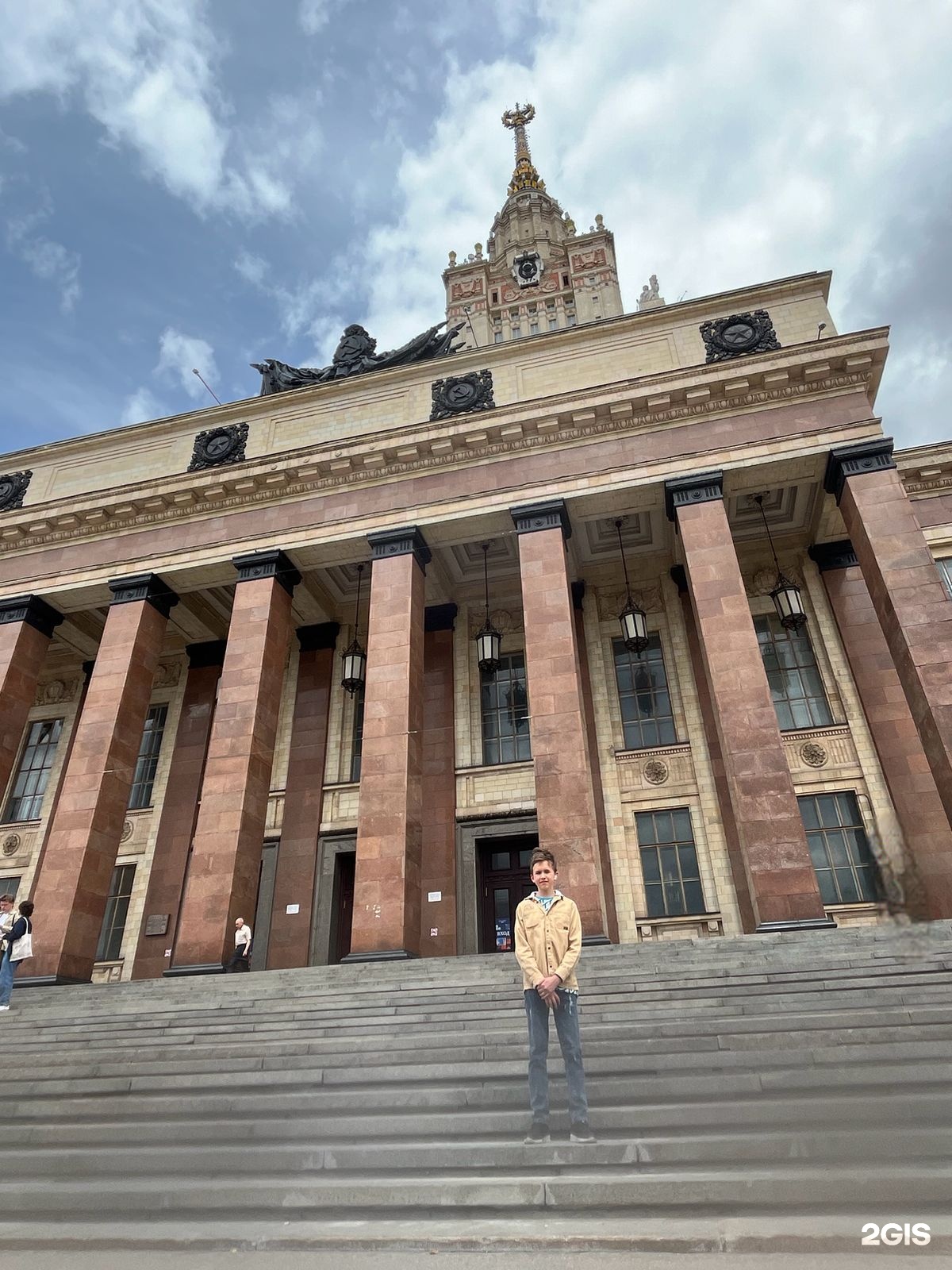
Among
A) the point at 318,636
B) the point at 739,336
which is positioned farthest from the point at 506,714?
the point at 739,336

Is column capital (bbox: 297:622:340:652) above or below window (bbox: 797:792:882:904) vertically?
above

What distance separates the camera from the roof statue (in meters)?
19.1

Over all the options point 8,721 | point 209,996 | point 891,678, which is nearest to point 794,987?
point 209,996

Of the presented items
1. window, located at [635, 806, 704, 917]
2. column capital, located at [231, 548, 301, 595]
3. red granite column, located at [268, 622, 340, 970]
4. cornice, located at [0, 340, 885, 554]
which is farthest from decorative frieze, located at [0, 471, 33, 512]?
window, located at [635, 806, 704, 917]

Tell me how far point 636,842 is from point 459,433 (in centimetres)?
951

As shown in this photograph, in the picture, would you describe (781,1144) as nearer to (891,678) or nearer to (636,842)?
(636,842)

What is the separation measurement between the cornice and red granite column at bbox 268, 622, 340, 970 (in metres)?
4.29

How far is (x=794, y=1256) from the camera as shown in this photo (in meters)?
3.55

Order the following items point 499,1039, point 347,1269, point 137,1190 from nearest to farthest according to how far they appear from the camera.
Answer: point 347,1269 → point 137,1190 → point 499,1039

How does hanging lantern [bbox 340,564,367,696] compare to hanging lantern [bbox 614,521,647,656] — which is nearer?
hanging lantern [bbox 614,521,647,656]

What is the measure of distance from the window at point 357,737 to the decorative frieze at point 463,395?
6.73 metres

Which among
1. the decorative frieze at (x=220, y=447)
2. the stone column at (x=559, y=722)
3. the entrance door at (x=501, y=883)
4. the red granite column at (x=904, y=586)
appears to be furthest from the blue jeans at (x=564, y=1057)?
the decorative frieze at (x=220, y=447)

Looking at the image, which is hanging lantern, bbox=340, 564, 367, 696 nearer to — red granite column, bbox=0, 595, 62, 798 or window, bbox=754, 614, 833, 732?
red granite column, bbox=0, 595, 62, 798

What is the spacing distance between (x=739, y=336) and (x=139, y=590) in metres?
14.5
